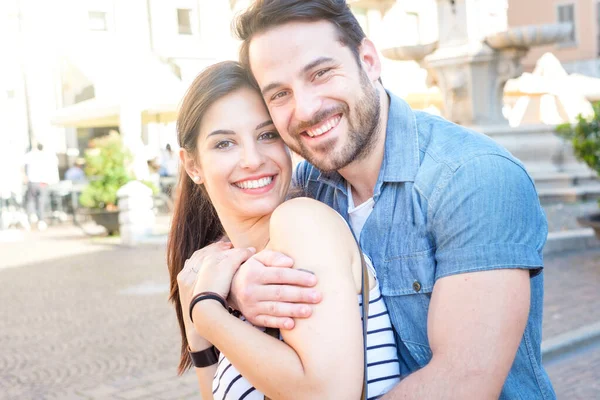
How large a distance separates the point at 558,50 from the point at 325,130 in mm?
35135

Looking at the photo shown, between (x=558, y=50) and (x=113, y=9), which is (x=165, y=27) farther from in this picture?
(x=558, y=50)

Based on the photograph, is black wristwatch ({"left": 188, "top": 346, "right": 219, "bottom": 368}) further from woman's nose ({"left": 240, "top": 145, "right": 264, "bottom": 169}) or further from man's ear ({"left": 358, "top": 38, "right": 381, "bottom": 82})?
man's ear ({"left": 358, "top": 38, "right": 381, "bottom": 82})

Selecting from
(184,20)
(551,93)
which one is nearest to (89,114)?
(551,93)

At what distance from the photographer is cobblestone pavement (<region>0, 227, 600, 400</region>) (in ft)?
17.3

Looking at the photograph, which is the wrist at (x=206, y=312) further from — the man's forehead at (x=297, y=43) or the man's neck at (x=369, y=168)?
the man's forehead at (x=297, y=43)

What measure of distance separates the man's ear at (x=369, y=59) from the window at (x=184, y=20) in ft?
94.4

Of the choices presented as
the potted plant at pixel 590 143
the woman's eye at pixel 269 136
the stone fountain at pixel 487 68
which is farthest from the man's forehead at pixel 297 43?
the stone fountain at pixel 487 68

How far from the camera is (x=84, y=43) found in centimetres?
2697

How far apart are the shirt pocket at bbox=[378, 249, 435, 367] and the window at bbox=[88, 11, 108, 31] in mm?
27615

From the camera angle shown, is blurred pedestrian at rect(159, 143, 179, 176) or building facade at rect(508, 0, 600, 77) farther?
building facade at rect(508, 0, 600, 77)

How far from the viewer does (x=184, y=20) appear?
99.3ft

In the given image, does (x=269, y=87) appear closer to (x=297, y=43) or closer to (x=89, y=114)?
(x=297, y=43)

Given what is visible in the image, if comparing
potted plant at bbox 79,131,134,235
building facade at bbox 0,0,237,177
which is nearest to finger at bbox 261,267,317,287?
potted plant at bbox 79,131,134,235

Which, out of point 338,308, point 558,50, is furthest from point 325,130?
point 558,50
